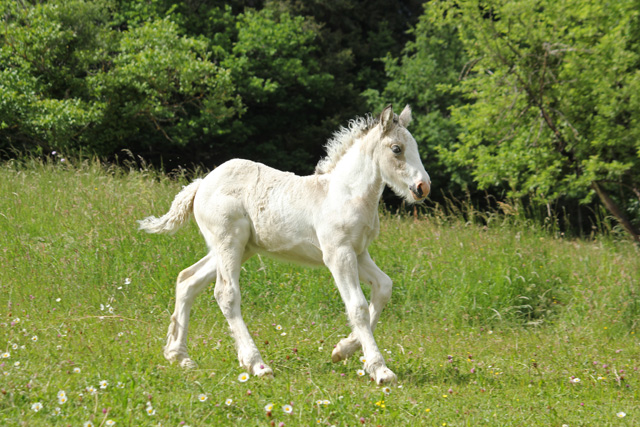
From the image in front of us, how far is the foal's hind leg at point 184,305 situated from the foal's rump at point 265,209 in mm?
255

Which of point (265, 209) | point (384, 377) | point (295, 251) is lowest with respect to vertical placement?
point (384, 377)

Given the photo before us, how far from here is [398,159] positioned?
196 inches

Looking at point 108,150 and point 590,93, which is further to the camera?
point 108,150

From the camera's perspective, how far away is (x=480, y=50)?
13.8 meters

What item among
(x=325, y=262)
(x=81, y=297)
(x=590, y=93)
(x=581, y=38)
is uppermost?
(x=581, y=38)

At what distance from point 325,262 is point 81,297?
3330 mm

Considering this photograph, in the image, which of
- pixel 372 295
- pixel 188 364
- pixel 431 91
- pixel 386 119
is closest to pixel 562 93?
pixel 386 119

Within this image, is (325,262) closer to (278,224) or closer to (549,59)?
(278,224)

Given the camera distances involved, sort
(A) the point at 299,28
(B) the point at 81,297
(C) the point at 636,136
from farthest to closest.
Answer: (A) the point at 299,28 → (C) the point at 636,136 → (B) the point at 81,297

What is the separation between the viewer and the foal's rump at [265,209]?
517cm

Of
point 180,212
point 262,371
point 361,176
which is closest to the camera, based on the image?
point 262,371

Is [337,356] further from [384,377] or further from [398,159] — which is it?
[398,159]

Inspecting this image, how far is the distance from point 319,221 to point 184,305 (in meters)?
1.37

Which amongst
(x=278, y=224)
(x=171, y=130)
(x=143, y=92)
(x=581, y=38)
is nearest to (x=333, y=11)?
(x=171, y=130)
